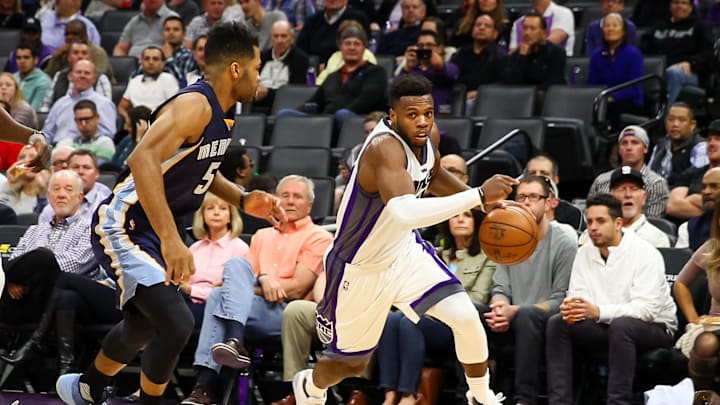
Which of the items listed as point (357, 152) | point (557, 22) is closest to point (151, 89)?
point (357, 152)

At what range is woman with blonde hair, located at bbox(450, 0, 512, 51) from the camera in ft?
39.3

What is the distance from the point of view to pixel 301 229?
8422 mm

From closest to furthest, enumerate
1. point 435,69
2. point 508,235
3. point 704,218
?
point 508,235
point 704,218
point 435,69

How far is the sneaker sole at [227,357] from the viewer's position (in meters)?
7.50

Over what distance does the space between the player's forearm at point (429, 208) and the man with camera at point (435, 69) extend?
18.9ft

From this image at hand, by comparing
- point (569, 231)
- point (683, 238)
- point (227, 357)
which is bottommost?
point (227, 357)

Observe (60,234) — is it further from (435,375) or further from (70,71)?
(70,71)

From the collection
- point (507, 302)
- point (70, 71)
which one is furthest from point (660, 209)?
point (70, 71)

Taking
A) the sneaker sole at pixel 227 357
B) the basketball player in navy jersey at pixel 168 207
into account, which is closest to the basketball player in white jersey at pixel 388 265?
the basketball player in navy jersey at pixel 168 207

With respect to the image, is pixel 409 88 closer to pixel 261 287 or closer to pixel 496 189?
pixel 496 189

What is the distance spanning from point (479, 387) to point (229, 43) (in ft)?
6.82

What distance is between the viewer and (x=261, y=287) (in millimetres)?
8156

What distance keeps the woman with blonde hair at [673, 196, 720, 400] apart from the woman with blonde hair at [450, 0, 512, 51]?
4920 millimetres

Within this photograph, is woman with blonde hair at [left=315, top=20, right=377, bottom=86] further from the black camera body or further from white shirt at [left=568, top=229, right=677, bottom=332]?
white shirt at [left=568, top=229, right=677, bottom=332]
